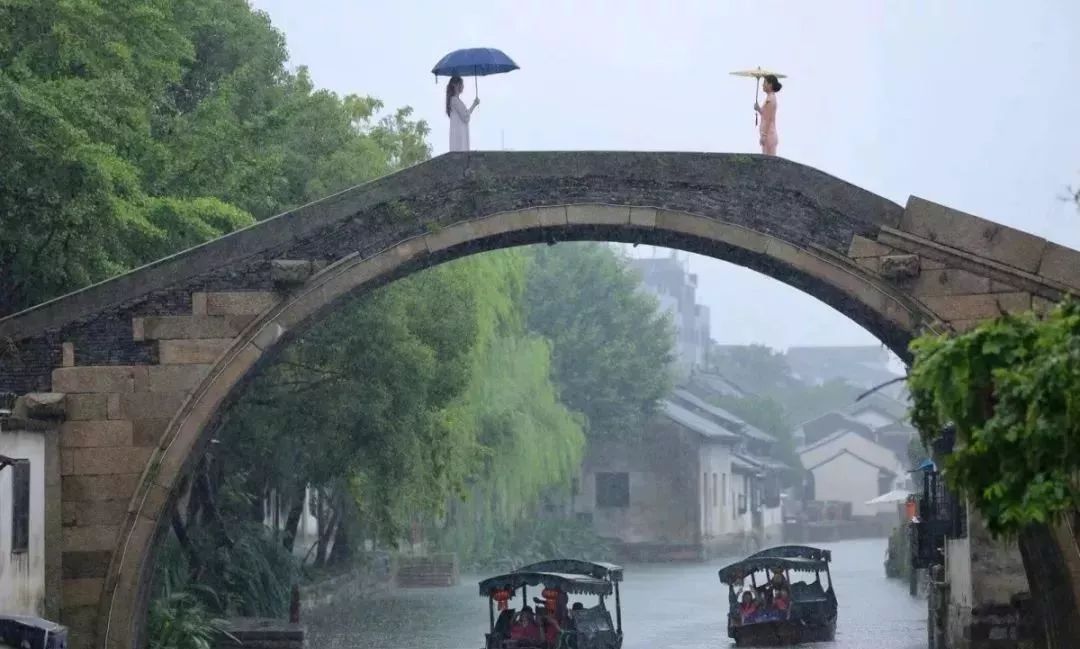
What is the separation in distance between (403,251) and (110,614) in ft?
13.4

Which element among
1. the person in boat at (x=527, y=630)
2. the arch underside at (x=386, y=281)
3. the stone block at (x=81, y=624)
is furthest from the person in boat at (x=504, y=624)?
the stone block at (x=81, y=624)

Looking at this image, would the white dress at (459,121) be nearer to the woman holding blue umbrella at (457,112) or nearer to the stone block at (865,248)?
the woman holding blue umbrella at (457,112)

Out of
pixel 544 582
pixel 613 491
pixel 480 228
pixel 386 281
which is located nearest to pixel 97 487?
pixel 386 281

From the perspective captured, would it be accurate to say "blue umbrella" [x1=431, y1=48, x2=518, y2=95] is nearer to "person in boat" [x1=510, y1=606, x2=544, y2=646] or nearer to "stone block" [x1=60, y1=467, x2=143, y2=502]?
"stone block" [x1=60, y1=467, x2=143, y2=502]

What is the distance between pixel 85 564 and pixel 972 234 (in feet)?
27.1

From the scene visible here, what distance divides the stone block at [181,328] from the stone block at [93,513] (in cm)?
152

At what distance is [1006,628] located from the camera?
16750 mm

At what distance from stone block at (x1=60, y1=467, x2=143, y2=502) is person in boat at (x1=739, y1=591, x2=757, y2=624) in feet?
35.8

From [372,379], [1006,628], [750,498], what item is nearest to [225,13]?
[372,379]

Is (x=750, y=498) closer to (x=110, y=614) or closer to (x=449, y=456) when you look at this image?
(x=449, y=456)

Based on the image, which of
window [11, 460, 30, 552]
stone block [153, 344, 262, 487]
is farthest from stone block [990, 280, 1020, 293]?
window [11, 460, 30, 552]

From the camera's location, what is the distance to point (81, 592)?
52.9 ft

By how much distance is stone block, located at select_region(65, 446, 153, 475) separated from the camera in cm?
1636

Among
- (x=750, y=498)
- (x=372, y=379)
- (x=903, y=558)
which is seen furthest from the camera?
(x=750, y=498)
